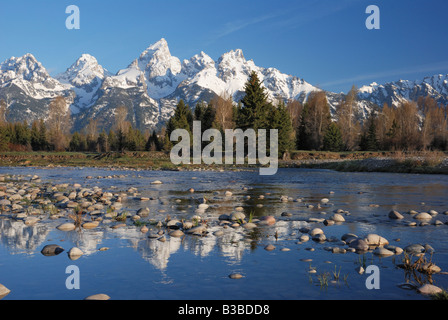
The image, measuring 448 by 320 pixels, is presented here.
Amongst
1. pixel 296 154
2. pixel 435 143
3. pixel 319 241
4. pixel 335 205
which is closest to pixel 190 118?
pixel 296 154

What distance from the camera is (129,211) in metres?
10.8

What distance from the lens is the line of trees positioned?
2080 inches

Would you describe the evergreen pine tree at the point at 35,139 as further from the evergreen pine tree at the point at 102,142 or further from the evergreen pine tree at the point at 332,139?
the evergreen pine tree at the point at 332,139

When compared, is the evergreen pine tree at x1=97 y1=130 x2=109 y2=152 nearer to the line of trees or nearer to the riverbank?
the line of trees

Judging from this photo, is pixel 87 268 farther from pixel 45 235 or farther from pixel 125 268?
pixel 45 235

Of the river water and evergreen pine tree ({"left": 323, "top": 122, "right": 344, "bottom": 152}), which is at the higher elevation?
evergreen pine tree ({"left": 323, "top": 122, "right": 344, "bottom": 152})

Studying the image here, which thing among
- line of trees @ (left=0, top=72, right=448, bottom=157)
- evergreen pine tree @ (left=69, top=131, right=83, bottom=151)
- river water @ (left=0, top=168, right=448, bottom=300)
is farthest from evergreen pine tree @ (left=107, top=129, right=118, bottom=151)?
river water @ (left=0, top=168, right=448, bottom=300)
